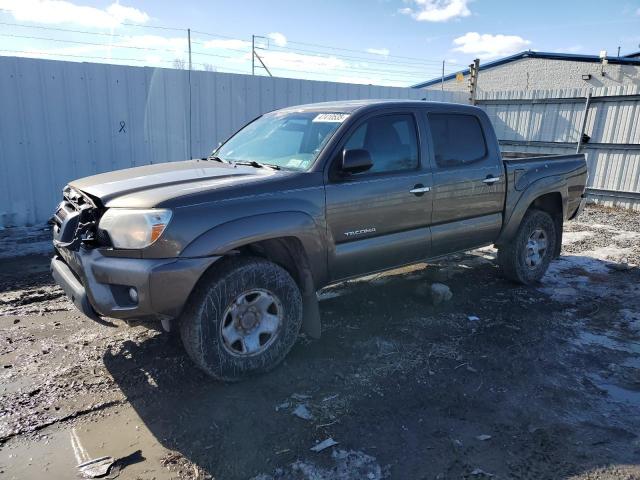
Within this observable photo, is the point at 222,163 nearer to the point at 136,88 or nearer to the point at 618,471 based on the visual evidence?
the point at 618,471

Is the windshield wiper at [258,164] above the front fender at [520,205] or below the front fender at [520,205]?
above

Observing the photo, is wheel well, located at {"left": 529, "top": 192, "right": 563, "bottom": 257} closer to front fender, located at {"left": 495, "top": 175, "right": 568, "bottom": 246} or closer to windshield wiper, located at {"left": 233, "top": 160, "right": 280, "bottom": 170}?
front fender, located at {"left": 495, "top": 175, "right": 568, "bottom": 246}

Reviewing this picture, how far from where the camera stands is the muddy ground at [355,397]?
272 cm

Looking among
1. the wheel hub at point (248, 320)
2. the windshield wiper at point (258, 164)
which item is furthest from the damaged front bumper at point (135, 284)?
the windshield wiper at point (258, 164)

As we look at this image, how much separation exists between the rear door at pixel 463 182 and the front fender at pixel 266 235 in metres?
1.37

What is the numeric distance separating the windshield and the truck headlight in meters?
1.21

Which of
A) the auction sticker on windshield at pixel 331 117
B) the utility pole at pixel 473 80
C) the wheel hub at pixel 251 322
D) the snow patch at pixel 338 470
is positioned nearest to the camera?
the snow patch at pixel 338 470

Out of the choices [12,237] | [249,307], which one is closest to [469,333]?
[249,307]

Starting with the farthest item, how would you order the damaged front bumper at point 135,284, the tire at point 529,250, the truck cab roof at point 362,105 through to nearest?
1. the tire at point 529,250
2. the truck cab roof at point 362,105
3. the damaged front bumper at point 135,284

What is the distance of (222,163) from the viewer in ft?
14.2

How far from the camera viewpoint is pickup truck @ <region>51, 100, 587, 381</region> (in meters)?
3.06

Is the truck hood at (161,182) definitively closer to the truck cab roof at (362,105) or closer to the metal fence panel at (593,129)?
the truck cab roof at (362,105)

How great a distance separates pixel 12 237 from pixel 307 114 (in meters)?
5.69

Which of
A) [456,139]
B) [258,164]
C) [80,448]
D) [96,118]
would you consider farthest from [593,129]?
[80,448]
